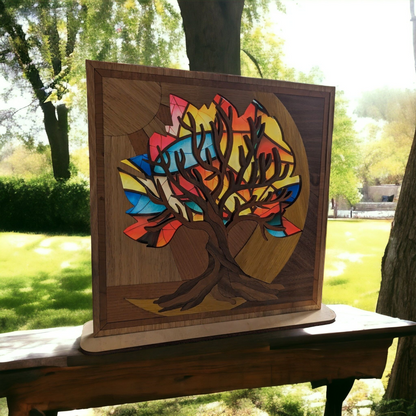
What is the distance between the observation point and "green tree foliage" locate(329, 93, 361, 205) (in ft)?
19.2

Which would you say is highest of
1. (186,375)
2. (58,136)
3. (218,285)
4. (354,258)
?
(58,136)

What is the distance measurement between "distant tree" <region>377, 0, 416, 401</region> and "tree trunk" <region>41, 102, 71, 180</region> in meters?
4.70

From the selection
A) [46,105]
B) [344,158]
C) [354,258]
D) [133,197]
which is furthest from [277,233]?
[344,158]

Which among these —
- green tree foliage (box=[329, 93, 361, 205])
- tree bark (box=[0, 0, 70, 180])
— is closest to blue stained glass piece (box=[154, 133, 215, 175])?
tree bark (box=[0, 0, 70, 180])

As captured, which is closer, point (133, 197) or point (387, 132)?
point (133, 197)

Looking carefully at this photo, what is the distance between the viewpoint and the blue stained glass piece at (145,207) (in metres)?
1.10

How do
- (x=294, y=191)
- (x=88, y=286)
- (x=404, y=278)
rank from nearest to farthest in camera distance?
(x=294, y=191) < (x=404, y=278) < (x=88, y=286)

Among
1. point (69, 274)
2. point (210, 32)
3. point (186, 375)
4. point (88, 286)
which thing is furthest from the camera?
point (69, 274)

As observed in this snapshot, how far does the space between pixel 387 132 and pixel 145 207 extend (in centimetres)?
513

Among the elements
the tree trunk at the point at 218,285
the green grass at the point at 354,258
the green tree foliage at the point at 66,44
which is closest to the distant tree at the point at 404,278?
the tree trunk at the point at 218,285

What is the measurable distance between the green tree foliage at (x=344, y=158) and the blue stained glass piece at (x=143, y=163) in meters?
5.20

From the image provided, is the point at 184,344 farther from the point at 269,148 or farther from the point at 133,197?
the point at 269,148

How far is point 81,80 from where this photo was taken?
4445 millimetres

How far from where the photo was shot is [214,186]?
3.84 ft
